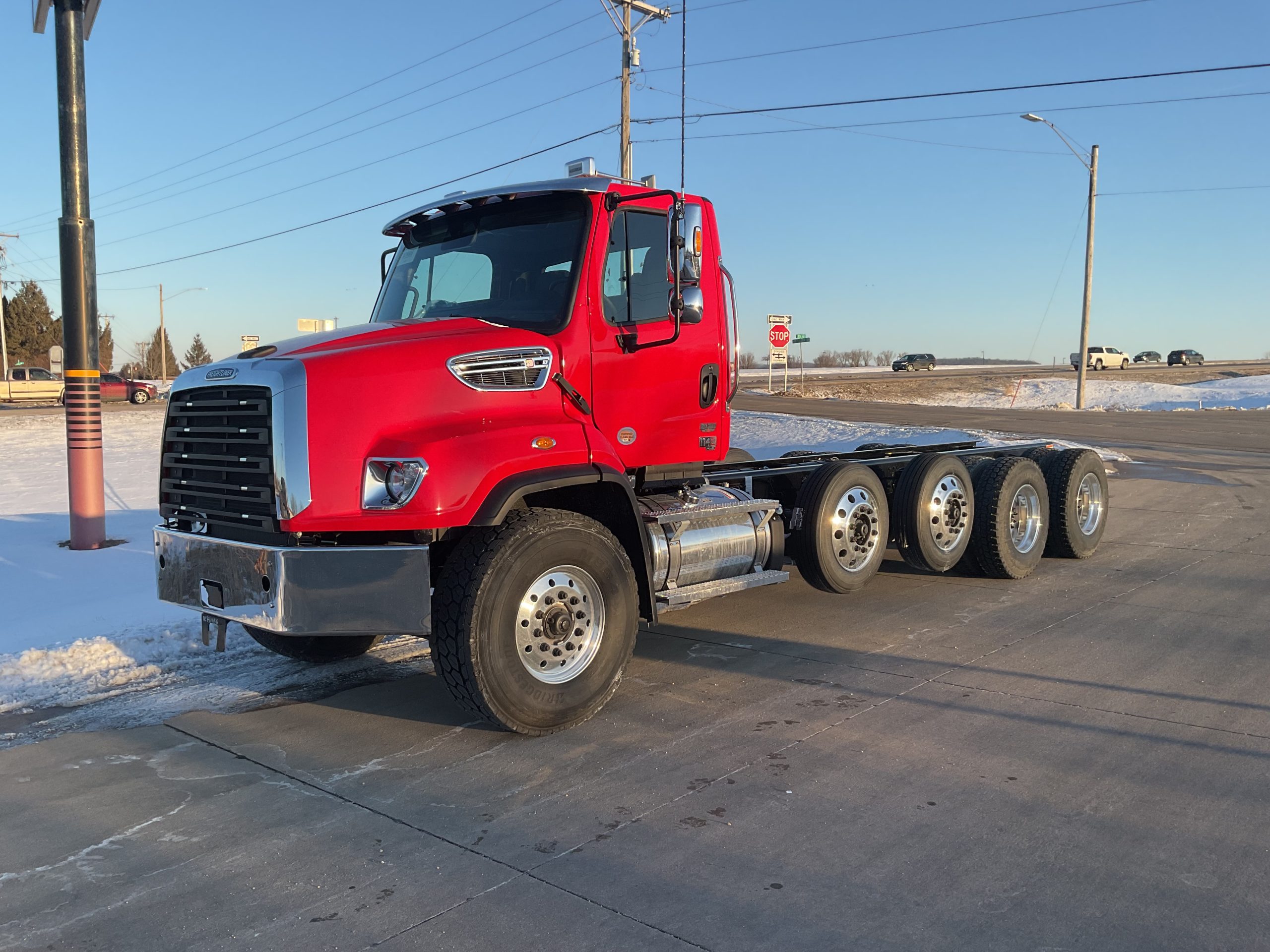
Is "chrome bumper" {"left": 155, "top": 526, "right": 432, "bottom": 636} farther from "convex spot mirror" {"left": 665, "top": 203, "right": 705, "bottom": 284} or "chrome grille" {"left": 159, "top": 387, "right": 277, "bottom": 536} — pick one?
"convex spot mirror" {"left": 665, "top": 203, "right": 705, "bottom": 284}

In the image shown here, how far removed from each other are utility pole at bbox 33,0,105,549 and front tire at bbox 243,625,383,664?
4.53 meters

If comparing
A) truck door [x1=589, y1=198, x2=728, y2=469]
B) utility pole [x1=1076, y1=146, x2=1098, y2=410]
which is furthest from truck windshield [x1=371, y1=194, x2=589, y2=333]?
utility pole [x1=1076, y1=146, x2=1098, y2=410]

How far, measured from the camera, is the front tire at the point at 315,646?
20.0 ft

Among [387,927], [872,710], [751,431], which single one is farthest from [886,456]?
[751,431]

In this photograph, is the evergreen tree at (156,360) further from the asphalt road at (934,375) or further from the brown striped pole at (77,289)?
the brown striped pole at (77,289)

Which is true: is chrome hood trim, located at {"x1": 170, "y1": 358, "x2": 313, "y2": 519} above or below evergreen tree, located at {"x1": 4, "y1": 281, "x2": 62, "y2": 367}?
below

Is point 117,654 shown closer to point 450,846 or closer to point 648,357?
point 450,846

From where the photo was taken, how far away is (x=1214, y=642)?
21.6 ft

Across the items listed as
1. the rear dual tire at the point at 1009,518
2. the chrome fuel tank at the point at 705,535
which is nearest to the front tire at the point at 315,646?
the chrome fuel tank at the point at 705,535

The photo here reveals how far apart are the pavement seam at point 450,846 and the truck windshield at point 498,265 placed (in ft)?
8.38

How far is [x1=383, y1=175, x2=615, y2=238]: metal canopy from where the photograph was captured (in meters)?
5.82

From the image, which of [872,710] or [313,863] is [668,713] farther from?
[313,863]

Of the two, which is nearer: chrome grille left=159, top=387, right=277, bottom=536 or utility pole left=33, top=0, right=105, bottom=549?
chrome grille left=159, top=387, right=277, bottom=536

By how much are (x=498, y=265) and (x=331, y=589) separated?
2.28 meters
